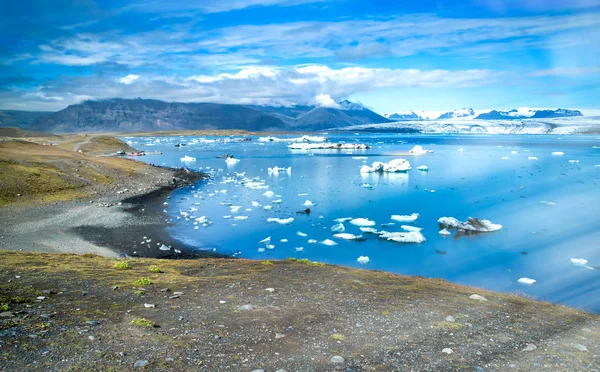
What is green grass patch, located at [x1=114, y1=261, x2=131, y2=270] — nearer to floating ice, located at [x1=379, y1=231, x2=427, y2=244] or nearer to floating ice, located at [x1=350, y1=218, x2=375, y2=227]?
floating ice, located at [x1=379, y1=231, x2=427, y2=244]

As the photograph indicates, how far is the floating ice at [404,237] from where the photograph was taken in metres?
26.2

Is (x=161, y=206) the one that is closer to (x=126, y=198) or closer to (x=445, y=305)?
(x=126, y=198)

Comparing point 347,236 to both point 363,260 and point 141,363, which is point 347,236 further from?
point 141,363

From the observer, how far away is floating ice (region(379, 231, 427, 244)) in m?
26.2

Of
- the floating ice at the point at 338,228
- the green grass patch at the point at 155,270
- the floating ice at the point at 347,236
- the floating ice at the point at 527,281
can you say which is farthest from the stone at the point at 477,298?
the floating ice at the point at 338,228

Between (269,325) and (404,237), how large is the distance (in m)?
18.7

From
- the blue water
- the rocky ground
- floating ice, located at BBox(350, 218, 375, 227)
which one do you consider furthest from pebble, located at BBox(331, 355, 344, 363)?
floating ice, located at BBox(350, 218, 375, 227)

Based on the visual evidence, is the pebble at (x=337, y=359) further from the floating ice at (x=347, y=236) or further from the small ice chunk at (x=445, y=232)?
the small ice chunk at (x=445, y=232)

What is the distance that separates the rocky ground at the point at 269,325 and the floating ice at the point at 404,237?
12.3m

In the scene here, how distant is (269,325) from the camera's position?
925 centimetres

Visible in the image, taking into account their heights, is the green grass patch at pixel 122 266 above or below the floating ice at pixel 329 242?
above

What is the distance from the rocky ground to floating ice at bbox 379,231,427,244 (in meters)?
12.3

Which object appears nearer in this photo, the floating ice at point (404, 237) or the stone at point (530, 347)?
the stone at point (530, 347)

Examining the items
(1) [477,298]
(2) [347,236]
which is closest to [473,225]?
(2) [347,236]
